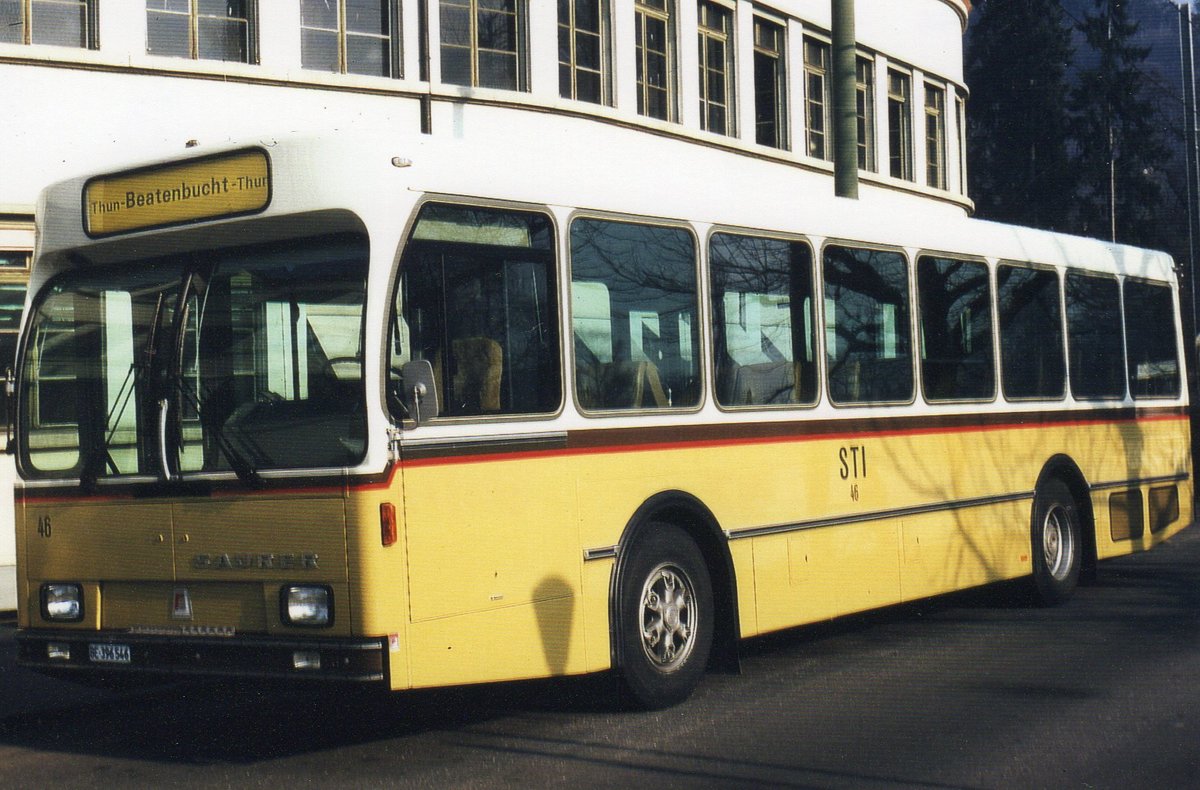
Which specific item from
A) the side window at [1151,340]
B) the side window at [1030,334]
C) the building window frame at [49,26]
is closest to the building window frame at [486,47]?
the building window frame at [49,26]

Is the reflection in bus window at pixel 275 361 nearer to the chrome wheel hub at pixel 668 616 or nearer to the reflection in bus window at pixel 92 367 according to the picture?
the reflection in bus window at pixel 92 367

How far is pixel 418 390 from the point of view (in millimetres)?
6777

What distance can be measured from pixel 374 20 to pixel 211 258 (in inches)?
489

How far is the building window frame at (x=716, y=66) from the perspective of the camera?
2417 centimetres

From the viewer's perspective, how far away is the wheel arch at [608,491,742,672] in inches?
326

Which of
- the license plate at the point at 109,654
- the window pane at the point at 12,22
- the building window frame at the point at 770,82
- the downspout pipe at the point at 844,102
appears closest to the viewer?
the license plate at the point at 109,654

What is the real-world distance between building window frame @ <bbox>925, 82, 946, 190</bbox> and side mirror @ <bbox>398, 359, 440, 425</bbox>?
26.2m

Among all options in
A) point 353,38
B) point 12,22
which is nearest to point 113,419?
point 12,22

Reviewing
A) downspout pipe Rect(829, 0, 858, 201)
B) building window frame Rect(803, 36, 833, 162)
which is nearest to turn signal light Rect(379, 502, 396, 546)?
downspout pipe Rect(829, 0, 858, 201)

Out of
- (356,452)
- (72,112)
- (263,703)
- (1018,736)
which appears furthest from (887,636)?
(72,112)

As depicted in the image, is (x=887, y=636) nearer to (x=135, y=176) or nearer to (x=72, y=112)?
(x=135, y=176)

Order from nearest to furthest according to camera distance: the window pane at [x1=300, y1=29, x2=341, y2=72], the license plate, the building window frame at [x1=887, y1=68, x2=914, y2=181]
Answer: the license plate → the window pane at [x1=300, y1=29, x2=341, y2=72] → the building window frame at [x1=887, y1=68, x2=914, y2=181]

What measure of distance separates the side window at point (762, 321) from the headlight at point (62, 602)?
345 centimetres

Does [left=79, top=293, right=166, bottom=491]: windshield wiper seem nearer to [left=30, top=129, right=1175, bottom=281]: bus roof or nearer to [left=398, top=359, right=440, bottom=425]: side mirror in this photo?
[left=30, top=129, right=1175, bottom=281]: bus roof
